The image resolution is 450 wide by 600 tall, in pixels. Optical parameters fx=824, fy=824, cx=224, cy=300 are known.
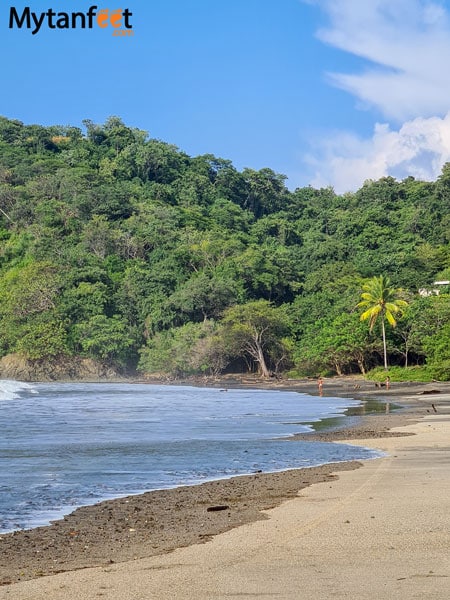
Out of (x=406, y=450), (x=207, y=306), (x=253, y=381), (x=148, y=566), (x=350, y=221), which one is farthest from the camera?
(x=350, y=221)

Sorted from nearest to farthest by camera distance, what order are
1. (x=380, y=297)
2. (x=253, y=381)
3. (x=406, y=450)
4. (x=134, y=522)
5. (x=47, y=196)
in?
(x=134, y=522) < (x=406, y=450) < (x=380, y=297) < (x=253, y=381) < (x=47, y=196)

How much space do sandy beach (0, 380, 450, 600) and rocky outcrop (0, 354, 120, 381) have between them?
68.2m

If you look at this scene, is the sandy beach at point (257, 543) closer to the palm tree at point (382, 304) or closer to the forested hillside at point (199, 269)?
the forested hillside at point (199, 269)

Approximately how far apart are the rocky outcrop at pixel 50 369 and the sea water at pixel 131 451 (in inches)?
1817

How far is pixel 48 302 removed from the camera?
8200 centimetres

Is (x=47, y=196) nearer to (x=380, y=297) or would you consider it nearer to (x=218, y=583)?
(x=380, y=297)

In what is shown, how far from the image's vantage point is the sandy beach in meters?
6.66

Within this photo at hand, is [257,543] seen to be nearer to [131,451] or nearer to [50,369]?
[131,451]

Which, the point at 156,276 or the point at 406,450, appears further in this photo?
the point at 156,276

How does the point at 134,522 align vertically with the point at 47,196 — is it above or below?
below

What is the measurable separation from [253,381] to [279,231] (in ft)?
154

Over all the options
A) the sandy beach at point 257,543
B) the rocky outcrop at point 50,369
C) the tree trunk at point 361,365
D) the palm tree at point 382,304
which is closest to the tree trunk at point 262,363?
the tree trunk at point 361,365

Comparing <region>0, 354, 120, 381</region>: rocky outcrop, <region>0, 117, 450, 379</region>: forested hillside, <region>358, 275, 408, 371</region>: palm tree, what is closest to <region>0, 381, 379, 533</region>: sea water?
<region>0, 117, 450, 379</region>: forested hillside

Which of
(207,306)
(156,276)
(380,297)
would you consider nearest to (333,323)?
(380,297)
